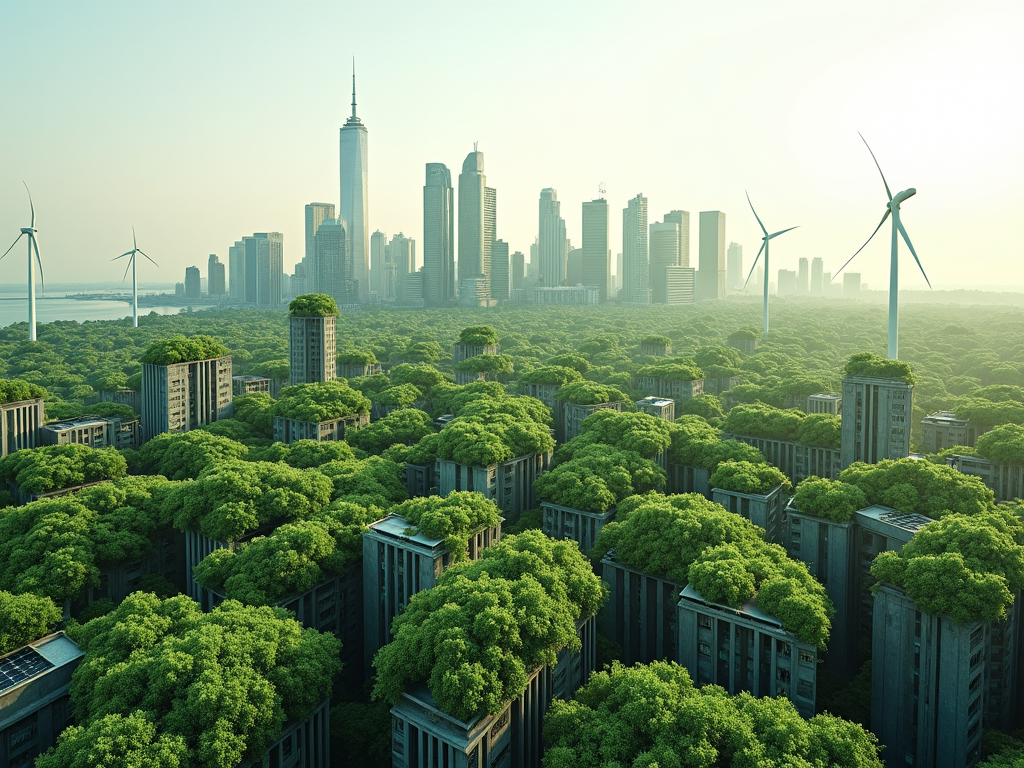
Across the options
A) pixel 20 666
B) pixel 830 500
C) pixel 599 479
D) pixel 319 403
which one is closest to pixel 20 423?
pixel 319 403

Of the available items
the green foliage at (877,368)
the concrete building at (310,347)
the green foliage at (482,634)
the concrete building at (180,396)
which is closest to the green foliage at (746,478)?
the green foliage at (877,368)

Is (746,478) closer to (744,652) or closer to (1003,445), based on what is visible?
(744,652)

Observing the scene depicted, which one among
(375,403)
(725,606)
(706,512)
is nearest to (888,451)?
(706,512)

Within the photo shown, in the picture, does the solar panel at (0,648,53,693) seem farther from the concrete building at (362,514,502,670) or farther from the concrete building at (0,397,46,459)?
the concrete building at (0,397,46,459)

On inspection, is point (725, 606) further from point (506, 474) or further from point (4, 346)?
point (4, 346)

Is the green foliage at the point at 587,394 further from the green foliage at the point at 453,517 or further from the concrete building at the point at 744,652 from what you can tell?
the concrete building at the point at 744,652

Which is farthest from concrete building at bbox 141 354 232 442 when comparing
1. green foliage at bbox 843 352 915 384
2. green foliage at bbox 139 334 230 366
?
green foliage at bbox 843 352 915 384
